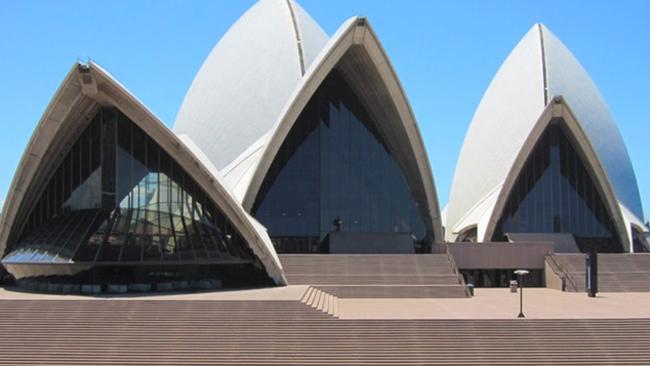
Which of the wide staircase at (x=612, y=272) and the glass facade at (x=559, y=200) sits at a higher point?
the glass facade at (x=559, y=200)

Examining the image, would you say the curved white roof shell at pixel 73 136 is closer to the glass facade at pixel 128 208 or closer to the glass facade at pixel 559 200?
the glass facade at pixel 128 208

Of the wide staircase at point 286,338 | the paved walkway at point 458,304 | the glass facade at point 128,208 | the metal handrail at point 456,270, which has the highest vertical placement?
the glass facade at point 128,208

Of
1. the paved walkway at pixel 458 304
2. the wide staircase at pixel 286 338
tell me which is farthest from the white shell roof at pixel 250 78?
the wide staircase at pixel 286 338

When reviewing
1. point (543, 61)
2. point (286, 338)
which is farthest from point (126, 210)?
point (543, 61)

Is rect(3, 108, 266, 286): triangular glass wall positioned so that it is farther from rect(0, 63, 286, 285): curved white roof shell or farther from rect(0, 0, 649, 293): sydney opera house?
rect(0, 63, 286, 285): curved white roof shell

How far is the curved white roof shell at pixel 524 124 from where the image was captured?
41.2 meters

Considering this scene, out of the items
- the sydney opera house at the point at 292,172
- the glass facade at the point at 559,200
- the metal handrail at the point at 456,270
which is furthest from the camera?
the glass facade at the point at 559,200

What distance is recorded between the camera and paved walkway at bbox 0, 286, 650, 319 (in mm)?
21125

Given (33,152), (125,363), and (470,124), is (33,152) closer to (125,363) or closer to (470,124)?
(125,363)

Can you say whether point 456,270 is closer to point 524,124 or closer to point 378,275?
point 378,275

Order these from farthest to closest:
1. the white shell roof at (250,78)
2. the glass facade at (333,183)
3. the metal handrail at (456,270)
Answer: the white shell roof at (250,78) → the glass facade at (333,183) → the metal handrail at (456,270)

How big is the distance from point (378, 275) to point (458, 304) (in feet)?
15.9

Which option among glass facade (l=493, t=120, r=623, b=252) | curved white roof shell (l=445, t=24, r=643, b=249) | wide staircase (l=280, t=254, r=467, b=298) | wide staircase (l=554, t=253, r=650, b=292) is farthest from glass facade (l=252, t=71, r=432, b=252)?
curved white roof shell (l=445, t=24, r=643, b=249)

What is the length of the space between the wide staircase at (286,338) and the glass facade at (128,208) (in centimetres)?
541
